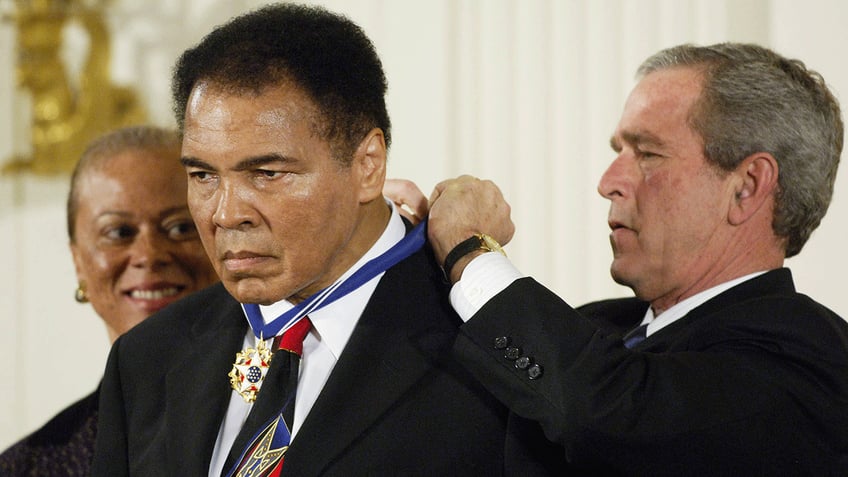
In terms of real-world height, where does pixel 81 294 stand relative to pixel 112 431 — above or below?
above

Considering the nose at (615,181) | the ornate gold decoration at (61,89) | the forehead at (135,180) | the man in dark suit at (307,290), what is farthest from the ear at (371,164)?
the ornate gold decoration at (61,89)

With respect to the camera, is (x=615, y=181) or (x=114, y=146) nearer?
(x=615, y=181)

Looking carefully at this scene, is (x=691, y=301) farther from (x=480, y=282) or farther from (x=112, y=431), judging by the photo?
(x=112, y=431)

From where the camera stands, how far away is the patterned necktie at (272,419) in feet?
5.58

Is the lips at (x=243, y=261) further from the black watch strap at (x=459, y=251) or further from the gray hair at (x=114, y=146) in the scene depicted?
the gray hair at (x=114, y=146)

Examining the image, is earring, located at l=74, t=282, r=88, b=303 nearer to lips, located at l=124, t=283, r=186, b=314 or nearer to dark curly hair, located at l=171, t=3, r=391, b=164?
lips, located at l=124, t=283, r=186, b=314

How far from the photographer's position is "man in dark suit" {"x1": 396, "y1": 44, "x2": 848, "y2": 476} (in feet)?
5.55

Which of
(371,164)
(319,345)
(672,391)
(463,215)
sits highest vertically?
(371,164)

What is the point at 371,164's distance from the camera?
176 centimetres

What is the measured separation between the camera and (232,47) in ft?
5.54

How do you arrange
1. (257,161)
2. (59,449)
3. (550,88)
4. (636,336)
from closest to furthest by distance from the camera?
1. (257,161)
2. (636,336)
3. (59,449)
4. (550,88)

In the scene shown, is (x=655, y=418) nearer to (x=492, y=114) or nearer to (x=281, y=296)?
(x=281, y=296)

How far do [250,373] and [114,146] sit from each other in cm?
99

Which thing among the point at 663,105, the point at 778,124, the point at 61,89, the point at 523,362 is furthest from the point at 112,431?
the point at 61,89
